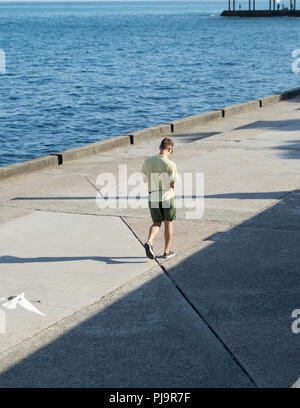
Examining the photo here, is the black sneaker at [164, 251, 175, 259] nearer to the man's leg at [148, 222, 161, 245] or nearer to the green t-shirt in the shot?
the man's leg at [148, 222, 161, 245]

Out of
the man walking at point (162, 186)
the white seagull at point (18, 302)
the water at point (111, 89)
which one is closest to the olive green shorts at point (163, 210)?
the man walking at point (162, 186)

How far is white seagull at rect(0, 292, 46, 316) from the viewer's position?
6.00 metres

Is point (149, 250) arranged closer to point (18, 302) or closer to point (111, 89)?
point (18, 302)

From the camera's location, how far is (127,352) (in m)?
5.15

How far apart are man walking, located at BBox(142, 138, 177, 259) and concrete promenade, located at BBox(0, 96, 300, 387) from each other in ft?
0.92

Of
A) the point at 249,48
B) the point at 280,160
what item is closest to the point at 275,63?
the point at 249,48

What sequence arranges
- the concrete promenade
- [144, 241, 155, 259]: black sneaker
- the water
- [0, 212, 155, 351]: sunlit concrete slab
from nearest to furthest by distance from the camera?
the concrete promenade → [0, 212, 155, 351]: sunlit concrete slab → [144, 241, 155, 259]: black sneaker → the water

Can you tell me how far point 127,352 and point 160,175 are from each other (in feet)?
8.01

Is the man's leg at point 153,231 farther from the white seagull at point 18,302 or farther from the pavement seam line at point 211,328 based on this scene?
the white seagull at point 18,302

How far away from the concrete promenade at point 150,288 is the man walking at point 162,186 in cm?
28

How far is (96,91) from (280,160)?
2886cm

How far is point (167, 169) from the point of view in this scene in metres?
7.03

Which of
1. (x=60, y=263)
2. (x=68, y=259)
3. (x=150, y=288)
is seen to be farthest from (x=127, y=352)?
(x=68, y=259)

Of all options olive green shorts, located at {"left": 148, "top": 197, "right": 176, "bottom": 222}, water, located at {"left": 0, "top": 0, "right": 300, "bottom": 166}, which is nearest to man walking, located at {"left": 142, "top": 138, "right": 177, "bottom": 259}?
olive green shorts, located at {"left": 148, "top": 197, "right": 176, "bottom": 222}
